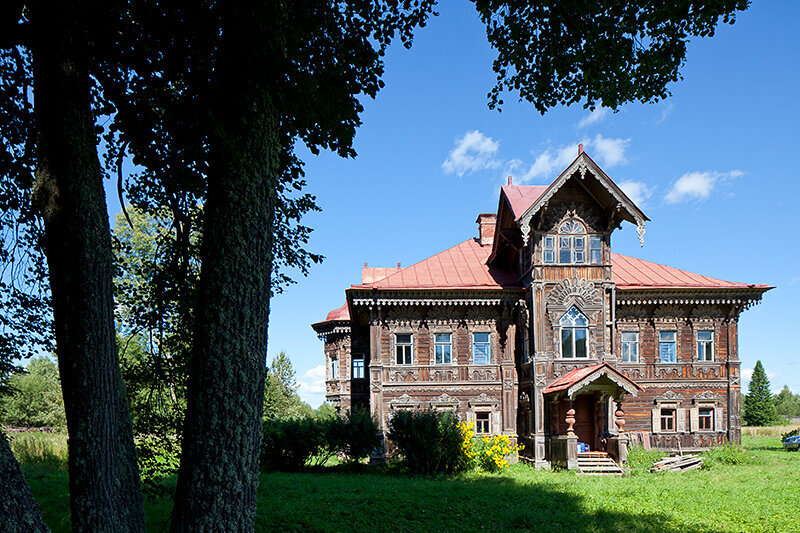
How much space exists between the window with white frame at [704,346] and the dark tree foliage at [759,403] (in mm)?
38016

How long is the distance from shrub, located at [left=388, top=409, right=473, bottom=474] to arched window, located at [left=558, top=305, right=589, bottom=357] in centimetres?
542

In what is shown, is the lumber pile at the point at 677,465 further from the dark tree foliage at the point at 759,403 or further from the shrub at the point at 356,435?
the dark tree foliage at the point at 759,403

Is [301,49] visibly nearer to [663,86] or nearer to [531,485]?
[663,86]

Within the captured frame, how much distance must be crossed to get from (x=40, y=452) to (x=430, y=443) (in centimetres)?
1239

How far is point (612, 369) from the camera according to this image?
19.0m

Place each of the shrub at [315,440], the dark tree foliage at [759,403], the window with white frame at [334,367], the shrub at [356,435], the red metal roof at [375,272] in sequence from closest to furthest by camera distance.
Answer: the shrub at [315,440], the shrub at [356,435], the red metal roof at [375,272], the window with white frame at [334,367], the dark tree foliage at [759,403]

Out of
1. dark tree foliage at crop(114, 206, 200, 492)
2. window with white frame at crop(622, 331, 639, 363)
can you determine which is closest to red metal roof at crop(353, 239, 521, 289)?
window with white frame at crop(622, 331, 639, 363)

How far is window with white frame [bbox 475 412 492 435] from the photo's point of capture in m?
21.8

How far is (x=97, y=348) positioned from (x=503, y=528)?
8.32m

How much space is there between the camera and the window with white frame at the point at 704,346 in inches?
878

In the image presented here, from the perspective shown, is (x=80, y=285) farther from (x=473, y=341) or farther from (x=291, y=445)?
A: (x=473, y=341)

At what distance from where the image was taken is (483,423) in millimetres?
21891

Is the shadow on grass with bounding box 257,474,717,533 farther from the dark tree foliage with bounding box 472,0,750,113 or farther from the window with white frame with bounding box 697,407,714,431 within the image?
the window with white frame with bounding box 697,407,714,431

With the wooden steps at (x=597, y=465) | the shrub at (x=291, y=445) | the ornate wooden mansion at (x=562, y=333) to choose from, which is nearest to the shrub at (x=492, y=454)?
the ornate wooden mansion at (x=562, y=333)
